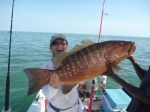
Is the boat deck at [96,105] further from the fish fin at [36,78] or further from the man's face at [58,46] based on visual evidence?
the fish fin at [36,78]

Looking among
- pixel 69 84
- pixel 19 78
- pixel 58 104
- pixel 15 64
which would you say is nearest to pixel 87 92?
pixel 58 104

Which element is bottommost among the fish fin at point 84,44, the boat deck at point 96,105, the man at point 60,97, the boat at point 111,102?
the boat deck at point 96,105

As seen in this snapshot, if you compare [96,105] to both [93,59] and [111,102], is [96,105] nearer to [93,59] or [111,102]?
[111,102]

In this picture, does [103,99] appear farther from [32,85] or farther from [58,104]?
[32,85]

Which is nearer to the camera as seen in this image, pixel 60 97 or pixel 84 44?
pixel 84 44

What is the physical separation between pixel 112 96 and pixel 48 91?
2.38 metres

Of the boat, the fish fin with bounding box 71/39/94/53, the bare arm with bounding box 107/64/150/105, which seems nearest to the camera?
the bare arm with bounding box 107/64/150/105

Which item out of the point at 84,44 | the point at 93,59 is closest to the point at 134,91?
the point at 93,59

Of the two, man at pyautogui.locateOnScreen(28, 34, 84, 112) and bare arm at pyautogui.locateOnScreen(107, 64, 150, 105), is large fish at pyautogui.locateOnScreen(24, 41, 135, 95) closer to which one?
bare arm at pyautogui.locateOnScreen(107, 64, 150, 105)

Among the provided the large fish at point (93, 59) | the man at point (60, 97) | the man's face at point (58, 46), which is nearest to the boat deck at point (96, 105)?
the man at point (60, 97)

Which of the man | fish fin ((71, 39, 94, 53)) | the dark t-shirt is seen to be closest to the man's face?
the man

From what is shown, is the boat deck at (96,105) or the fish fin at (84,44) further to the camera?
the boat deck at (96,105)

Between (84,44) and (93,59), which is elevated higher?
(84,44)

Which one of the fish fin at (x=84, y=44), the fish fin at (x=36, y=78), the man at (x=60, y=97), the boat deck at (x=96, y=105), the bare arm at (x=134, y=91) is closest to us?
the bare arm at (x=134, y=91)
